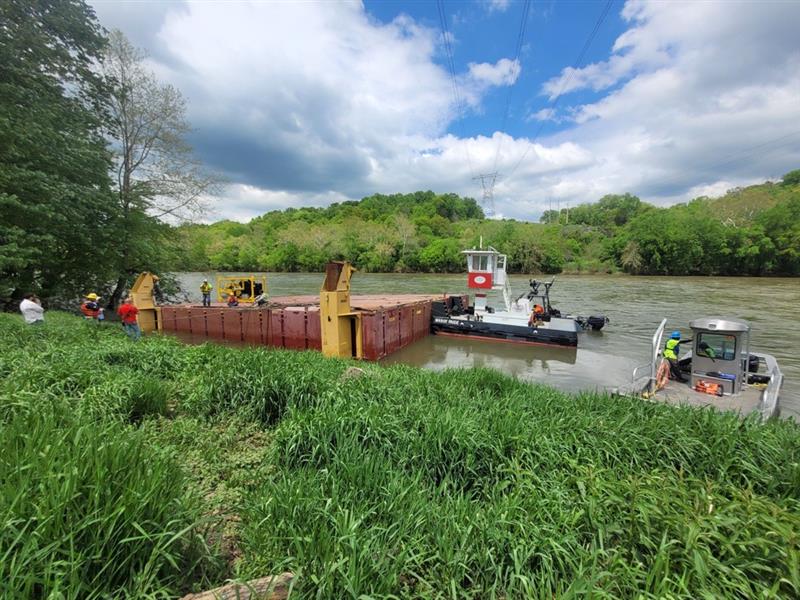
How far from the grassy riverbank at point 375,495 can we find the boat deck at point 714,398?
2.70 metres

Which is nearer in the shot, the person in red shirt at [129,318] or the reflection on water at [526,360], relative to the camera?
the person in red shirt at [129,318]

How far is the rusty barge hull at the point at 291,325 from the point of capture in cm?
1341

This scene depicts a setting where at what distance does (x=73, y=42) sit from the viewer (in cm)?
1362

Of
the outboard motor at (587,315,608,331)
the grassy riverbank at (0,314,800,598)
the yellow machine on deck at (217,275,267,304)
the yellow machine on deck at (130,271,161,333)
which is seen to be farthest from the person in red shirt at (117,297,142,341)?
the outboard motor at (587,315,608,331)

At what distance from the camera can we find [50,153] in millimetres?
11242

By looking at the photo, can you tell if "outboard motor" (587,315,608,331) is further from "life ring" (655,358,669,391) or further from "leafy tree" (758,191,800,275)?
"leafy tree" (758,191,800,275)

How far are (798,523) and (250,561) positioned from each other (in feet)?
12.0

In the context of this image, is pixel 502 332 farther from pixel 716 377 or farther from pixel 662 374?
pixel 716 377

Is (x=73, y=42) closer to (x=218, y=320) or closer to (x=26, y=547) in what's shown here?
(x=218, y=320)

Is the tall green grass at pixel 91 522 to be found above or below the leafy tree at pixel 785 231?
below

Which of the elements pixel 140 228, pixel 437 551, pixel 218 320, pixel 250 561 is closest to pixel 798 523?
pixel 437 551

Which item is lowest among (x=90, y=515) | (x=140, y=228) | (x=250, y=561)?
(x=250, y=561)

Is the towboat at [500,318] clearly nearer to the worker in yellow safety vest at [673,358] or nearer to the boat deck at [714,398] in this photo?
the worker in yellow safety vest at [673,358]

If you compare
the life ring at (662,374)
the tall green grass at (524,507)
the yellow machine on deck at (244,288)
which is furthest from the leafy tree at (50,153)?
the life ring at (662,374)
